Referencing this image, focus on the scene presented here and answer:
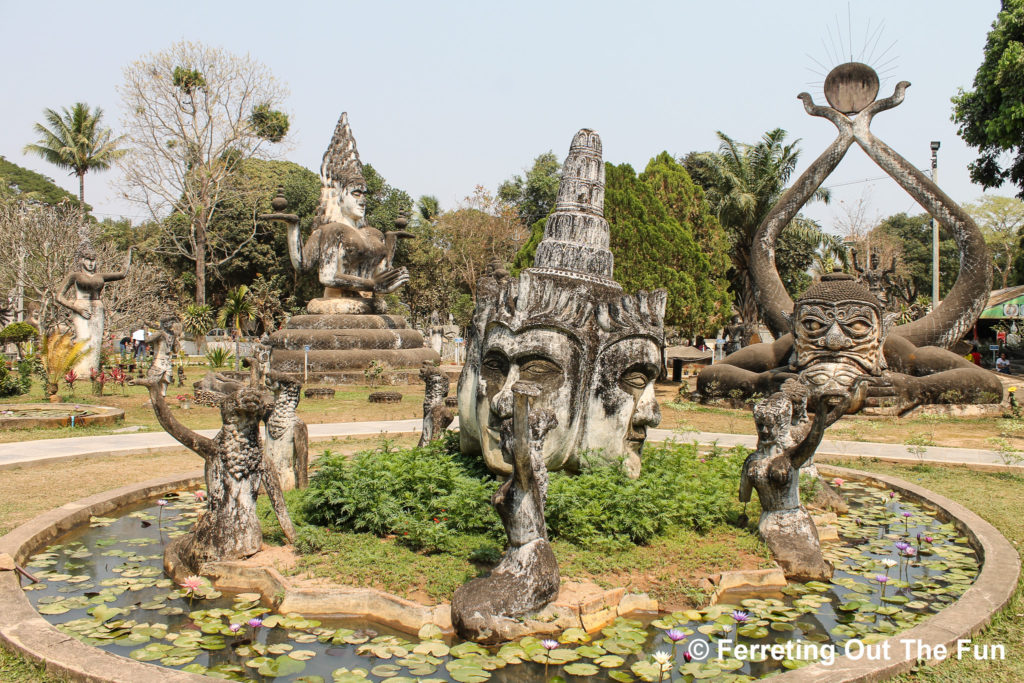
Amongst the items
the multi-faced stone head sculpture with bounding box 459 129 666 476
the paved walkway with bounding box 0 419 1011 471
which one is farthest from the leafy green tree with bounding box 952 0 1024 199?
the multi-faced stone head sculpture with bounding box 459 129 666 476

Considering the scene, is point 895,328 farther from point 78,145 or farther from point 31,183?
point 31,183

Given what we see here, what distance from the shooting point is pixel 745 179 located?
32.6 m

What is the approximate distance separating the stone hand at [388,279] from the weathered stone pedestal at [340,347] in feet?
2.76

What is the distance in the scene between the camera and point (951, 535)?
609cm

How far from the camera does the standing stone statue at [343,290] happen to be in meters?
18.7

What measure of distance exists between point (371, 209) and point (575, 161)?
37.8 metres

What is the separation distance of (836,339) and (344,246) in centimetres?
1222

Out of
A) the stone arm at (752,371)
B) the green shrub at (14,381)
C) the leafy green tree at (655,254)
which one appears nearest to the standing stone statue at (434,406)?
the stone arm at (752,371)

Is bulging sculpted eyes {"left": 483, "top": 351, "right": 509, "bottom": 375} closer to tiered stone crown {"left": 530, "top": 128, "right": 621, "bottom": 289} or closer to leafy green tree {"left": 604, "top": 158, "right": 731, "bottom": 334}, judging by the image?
tiered stone crown {"left": 530, "top": 128, "right": 621, "bottom": 289}

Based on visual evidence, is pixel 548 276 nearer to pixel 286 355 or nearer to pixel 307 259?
pixel 286 355

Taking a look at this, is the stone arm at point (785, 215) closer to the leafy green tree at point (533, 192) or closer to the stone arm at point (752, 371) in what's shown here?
the stone arm at point (752, 371)

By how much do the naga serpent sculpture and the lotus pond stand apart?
27.1 ft

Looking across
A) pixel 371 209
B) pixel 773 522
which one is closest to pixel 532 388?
pixel 773 522

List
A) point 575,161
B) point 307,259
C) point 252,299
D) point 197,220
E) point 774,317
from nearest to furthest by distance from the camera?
point 575,161 < point 774,317 < point 307,259 < point 197,220 < point 252,299
